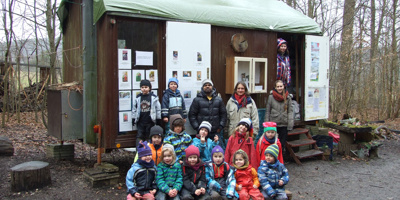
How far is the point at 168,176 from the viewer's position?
425 centimetres

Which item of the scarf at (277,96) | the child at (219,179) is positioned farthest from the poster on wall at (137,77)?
the scarf at (277,96)

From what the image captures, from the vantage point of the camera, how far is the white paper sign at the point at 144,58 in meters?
6.05

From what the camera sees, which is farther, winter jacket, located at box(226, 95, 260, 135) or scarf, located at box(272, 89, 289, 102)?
scarf, located at box(272, 89, 289, 102)

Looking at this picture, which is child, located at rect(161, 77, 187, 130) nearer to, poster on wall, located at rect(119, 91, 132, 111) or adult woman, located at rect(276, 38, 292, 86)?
poster on wall, located at rect(119, 91, 132, 111)

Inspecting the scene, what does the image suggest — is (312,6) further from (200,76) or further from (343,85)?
(200,76)

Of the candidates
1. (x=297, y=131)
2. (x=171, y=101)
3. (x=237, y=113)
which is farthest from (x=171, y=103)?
(x=297, y=131)

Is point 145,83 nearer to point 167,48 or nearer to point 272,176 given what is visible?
point 167,48

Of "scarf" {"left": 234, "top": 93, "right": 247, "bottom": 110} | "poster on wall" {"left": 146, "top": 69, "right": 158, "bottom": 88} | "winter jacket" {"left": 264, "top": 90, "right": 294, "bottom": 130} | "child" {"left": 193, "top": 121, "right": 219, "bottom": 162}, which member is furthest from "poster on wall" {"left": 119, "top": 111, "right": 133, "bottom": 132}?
"winter jacket" {"left": 264, "top": 90, "right": 294, "bottom": 130}

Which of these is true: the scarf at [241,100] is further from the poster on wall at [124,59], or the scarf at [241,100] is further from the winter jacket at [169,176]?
the winter jacket at [169,176]

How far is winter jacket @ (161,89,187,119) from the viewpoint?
6.03 meters

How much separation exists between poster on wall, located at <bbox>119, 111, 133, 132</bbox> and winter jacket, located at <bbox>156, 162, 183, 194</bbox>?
1868 millimetres

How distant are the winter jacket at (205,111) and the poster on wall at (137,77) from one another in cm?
106

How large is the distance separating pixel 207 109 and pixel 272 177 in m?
2.13

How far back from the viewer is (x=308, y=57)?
8289 mm
